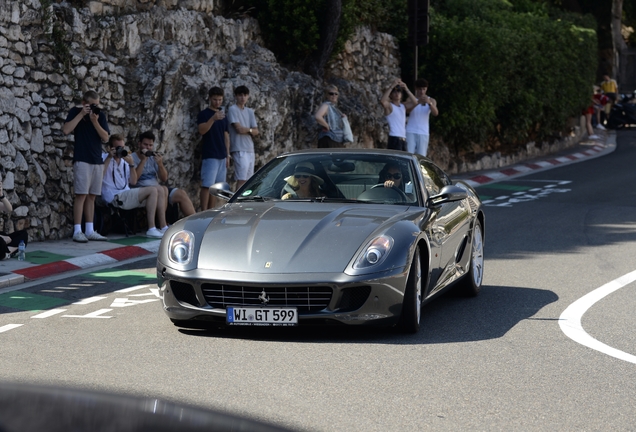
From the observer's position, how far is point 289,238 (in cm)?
733

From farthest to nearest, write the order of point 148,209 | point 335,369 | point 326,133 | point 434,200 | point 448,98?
point 448,98 → point 326,133 → point 148,209 → point 434,200 → point 335,369

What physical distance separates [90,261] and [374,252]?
17.2 feet

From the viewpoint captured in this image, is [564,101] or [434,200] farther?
[564,101]

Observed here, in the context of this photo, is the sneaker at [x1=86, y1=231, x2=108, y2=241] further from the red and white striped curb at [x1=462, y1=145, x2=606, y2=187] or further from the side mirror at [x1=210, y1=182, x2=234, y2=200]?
the red and white striped curb at [x1=462, y1=145, x2=606, y2=187]

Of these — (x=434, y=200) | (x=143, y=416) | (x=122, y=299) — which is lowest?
(x=122, y=299)

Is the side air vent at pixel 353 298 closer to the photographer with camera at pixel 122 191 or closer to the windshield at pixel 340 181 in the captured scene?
the windshield at pixel 340 181

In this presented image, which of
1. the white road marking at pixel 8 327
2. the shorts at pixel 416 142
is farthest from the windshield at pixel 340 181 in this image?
the shorts at pixel 416 142

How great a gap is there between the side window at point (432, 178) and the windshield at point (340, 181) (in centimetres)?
23

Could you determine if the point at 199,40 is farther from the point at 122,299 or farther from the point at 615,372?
the point at 615,372

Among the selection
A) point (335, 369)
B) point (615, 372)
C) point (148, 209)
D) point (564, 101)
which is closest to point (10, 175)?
point (148, 209)

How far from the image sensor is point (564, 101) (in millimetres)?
28703

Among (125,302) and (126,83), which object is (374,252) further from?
(126,83)

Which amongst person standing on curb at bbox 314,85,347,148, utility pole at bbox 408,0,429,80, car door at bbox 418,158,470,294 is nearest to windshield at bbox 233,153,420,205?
car door at bbox 418,158,470,294

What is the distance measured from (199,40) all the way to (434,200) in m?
9.50
